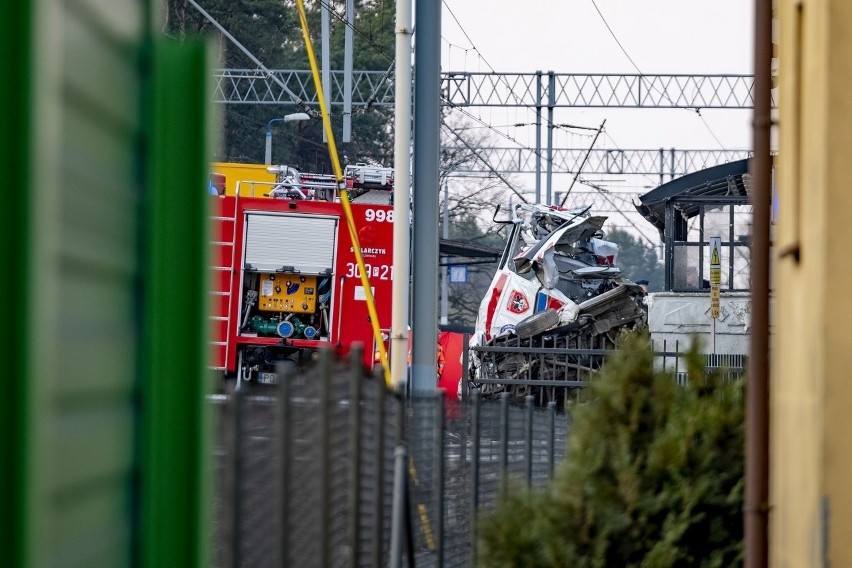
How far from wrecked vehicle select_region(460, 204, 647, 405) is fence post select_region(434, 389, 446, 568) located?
9.93 meters

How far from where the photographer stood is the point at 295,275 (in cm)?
2117

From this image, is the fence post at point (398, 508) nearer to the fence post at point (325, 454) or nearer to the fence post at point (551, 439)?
the fence post at point (325, 454)

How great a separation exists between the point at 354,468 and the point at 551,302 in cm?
1641

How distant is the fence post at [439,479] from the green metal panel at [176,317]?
3.90 m

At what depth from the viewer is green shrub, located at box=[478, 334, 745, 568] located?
177 inches

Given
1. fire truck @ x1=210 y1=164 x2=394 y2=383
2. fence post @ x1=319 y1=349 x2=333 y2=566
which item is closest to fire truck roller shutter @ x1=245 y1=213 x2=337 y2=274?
fire truck @ x1=210 y1=164 x2=394 y2=383

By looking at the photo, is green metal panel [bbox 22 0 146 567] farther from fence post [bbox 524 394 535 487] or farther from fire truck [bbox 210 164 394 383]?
fire truck [bbox 210 164 394 383]

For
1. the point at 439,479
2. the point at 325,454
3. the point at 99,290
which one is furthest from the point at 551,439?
the point at 99,290

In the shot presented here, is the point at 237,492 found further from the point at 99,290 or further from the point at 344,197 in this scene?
the point at 344,197

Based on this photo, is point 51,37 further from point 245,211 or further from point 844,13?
point 245,211

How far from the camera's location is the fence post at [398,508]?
190 inches

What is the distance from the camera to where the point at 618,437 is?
4.72 m

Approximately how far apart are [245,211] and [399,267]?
40.6 feet

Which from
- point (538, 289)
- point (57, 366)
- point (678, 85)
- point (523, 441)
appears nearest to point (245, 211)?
point (538, 289)
